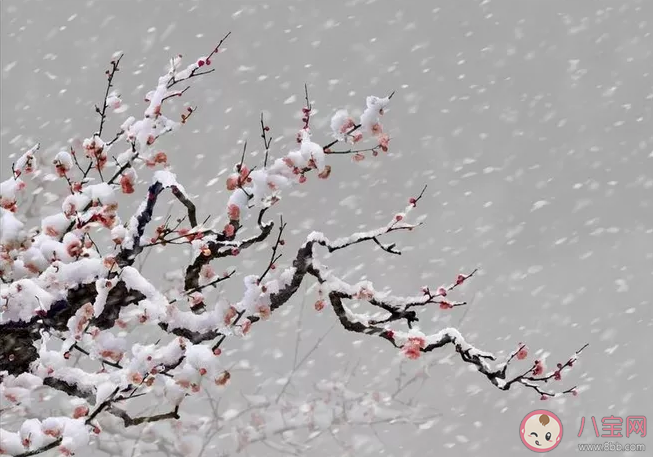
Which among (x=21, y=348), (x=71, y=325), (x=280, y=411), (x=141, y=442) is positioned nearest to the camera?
(x=71, y=325)

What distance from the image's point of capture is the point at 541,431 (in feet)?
31.2

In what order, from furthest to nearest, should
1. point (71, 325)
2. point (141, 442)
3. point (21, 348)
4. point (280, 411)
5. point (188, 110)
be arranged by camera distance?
1. point (280, 411)
2. point (141, 442)
3. point (188, 110)
4. point (21, 348)
5. point (71, 325)

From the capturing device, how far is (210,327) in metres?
3.50

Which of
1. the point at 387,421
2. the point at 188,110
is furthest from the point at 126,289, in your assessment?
the point at 387,421

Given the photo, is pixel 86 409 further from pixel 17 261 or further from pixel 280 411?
pixel 280 411

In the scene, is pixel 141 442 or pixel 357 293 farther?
pixel 141 442

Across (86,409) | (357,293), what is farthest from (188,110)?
(86,409)

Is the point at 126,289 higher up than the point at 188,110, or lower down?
lower down

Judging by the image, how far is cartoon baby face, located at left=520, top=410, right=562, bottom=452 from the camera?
8977mm

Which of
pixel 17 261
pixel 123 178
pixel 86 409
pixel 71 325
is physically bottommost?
pixel 86 409

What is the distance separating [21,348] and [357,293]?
1.83 m

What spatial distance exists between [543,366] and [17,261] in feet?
9.54

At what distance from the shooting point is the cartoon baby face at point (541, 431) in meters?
8.98

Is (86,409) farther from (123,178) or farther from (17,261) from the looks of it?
(123,178)
